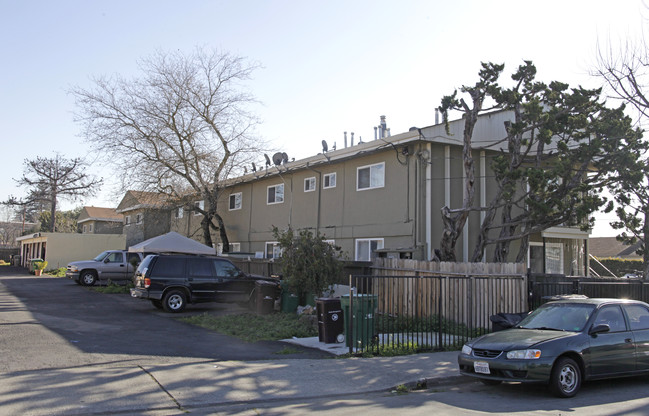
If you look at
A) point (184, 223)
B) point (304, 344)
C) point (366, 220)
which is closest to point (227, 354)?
point (304, 344)

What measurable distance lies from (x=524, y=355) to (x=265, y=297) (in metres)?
9.42

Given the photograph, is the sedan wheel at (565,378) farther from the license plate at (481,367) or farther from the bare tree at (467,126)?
the bare tree at (467,126)

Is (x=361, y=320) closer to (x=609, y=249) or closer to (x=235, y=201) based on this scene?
(x=235, y=201)

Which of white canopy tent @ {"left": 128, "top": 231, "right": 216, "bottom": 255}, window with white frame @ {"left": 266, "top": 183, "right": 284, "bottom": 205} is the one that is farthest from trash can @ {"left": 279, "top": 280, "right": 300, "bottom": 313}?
window with white frame @ {"left": 266, "top": 183, "right": 284, "bottom": 205}

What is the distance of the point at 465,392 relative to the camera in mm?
8195

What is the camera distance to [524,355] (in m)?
7.68

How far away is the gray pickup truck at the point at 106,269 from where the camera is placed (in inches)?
960

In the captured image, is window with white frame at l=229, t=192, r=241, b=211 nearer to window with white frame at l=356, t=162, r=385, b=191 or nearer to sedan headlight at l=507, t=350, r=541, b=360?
window with white frame at l=356, t=162, r=385, b=191

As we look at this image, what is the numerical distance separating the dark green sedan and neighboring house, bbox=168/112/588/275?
865 cm

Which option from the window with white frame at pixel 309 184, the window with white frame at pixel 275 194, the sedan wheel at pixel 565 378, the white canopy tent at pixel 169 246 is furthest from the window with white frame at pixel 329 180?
the sedan wheel at pixel 565 378

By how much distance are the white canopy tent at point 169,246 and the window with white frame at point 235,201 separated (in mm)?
6652

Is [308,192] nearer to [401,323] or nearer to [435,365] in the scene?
[401,323]

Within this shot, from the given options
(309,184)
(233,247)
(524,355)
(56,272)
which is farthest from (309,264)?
(56,272)

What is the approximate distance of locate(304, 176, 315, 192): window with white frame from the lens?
22766 mm
